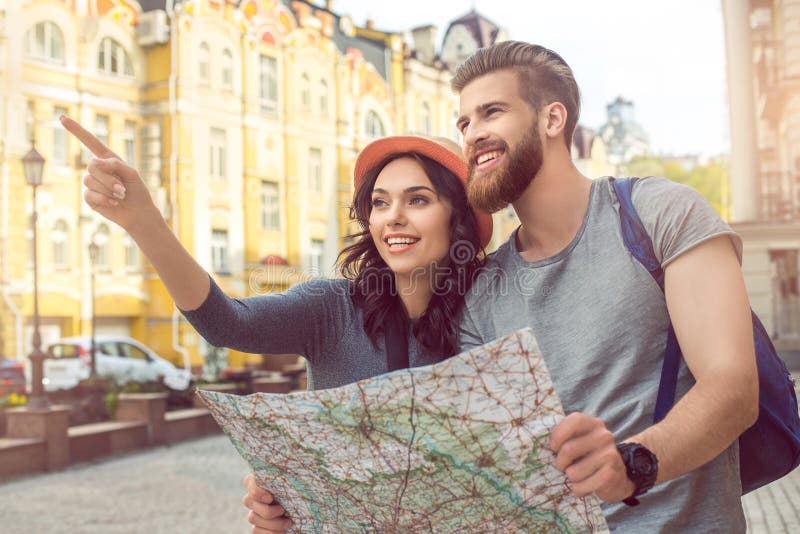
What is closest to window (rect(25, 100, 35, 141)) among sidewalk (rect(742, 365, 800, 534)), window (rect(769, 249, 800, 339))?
window (rect(769, 249, 800, 339))

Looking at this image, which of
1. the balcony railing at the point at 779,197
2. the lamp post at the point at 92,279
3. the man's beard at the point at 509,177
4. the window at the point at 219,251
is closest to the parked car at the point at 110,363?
the lamp post at the point at 92,279

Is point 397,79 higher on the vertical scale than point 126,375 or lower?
higher

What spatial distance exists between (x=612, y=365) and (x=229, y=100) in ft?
70.3

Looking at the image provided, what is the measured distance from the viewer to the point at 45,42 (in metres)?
17.5

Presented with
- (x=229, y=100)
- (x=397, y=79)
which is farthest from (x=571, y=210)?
(x=397, y=79)

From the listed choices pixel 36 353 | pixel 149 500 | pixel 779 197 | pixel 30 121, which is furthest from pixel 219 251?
pixel 149 500

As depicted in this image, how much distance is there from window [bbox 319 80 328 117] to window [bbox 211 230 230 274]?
562 centimetres

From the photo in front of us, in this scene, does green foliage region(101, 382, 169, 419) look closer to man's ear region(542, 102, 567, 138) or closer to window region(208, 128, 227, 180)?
window region(208, 128, 227, 180)

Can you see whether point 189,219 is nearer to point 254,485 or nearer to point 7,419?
point 7,419

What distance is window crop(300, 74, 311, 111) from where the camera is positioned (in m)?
25.0

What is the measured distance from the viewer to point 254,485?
1583mm

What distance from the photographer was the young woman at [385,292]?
1.75 m

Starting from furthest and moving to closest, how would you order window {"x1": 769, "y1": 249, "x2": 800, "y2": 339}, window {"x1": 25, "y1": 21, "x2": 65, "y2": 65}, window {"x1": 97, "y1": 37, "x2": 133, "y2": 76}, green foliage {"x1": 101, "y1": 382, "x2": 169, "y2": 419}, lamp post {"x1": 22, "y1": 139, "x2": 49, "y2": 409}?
Answer: window {"x1": 97, "y1": 37, "x2": 133, "y2": 76} < window {"x1": 25, "y1": 21, "x2": 65, "y2": 65} < green foliage {"x1": 101, "y1": 382, "x2": 169, "y2": 419} < window {"x1": 769, "y1": 249, "x2": 800, "y2": 339} < lamp post {"x1": 22, "y1": 139, "x2": 49, "y2": 409}

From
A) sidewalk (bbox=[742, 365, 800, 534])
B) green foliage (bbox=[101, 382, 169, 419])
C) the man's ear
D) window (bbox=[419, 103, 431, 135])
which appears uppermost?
window (bbox=[419, 103, 431, 135])
